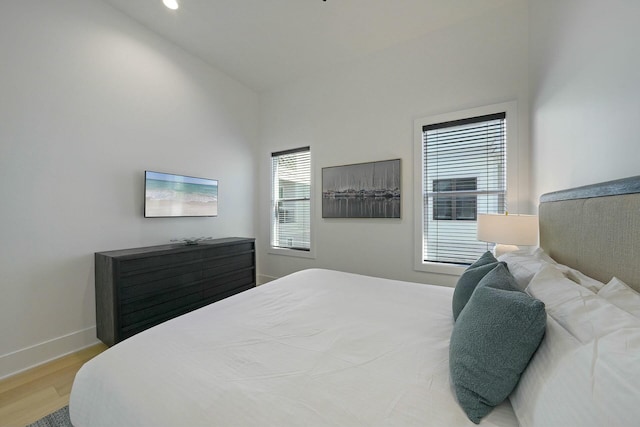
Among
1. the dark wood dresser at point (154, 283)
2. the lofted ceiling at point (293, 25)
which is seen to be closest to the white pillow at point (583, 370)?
the dark wood dresser at point (154, 283)

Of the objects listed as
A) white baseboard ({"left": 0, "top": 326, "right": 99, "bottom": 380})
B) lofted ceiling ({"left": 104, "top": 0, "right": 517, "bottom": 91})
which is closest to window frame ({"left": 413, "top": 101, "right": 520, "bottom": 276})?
lofted ceiling ({"left": 104, "top": 0, "right": 517, "bottom": 91})

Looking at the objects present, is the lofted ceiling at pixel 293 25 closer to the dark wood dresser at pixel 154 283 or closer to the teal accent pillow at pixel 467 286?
the dark wood dresser at pixel 154 283

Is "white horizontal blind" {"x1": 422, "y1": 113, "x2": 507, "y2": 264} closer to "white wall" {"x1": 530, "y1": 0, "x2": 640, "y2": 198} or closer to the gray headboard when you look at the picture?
"white wall" {"x1": 530, "y1": 0, "x2": 640, "y2": 198}

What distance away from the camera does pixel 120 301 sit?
2.14m

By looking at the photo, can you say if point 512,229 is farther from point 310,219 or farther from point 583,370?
point 310,219

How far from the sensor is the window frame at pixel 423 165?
2.45 metres

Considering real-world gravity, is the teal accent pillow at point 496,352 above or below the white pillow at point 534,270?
below

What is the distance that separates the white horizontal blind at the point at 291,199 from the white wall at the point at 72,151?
1.36 meters

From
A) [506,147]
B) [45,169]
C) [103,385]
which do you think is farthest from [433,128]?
[45,169]

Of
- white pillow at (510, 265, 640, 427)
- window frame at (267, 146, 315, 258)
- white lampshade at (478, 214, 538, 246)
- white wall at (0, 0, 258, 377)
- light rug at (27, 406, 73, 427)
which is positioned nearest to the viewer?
white pillow at (510, 265, 640, 427)

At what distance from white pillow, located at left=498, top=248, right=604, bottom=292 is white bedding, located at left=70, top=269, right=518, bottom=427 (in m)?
0.40

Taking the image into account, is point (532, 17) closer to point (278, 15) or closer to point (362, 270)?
point (278, 15)

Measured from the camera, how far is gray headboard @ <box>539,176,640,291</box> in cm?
86

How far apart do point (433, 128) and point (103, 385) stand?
3.26 metres
